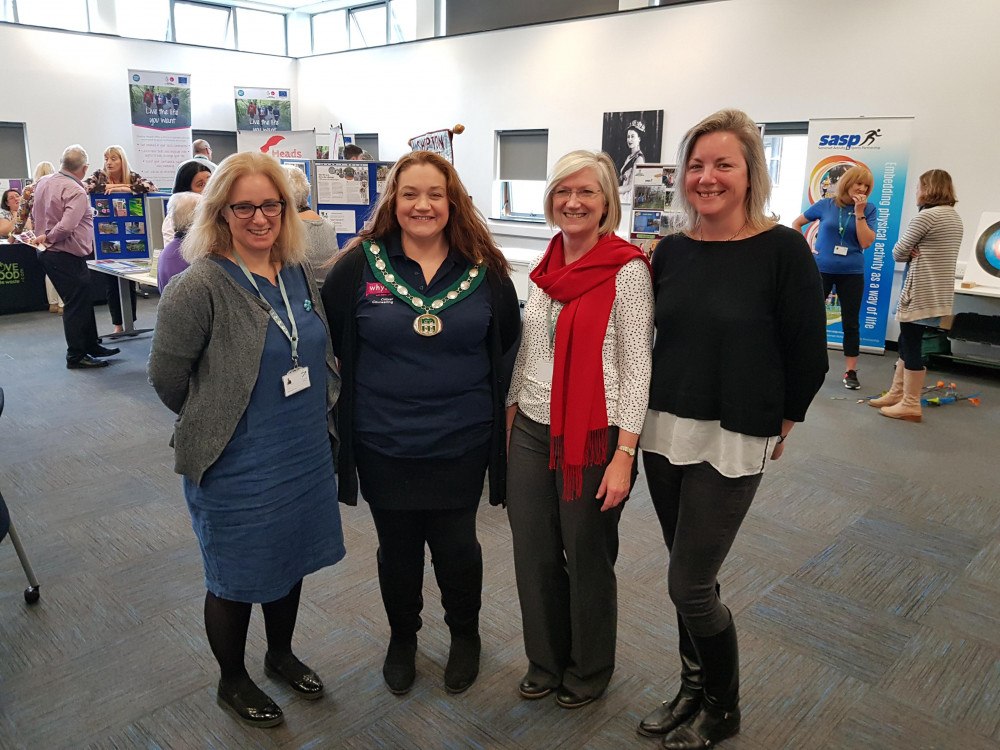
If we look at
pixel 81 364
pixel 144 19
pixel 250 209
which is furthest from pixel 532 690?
pixel 144 19

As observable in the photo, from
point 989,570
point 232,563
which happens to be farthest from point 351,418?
point 989,570

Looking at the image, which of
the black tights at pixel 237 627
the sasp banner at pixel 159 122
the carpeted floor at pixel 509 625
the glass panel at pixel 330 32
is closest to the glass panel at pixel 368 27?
the glass panel at pixel 330 32

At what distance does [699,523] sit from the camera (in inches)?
60.2

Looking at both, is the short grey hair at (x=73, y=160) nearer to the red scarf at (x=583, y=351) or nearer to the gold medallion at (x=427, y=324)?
the gold medallion at (x=427, y=324)

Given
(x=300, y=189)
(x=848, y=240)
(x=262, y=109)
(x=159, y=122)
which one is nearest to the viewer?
(x=300, y=189)

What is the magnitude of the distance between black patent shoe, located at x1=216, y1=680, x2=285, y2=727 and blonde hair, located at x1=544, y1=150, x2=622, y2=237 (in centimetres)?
138

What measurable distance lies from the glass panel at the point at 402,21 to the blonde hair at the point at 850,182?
745 cm

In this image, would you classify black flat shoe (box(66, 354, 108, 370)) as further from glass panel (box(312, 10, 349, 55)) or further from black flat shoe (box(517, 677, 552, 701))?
glass panel (box(312, 10, 349, 55))

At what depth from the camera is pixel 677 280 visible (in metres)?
1.51

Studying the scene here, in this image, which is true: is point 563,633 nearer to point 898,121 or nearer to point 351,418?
point 351,418

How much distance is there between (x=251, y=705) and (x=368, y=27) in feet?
37.4

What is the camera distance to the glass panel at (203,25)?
1078 centimetres

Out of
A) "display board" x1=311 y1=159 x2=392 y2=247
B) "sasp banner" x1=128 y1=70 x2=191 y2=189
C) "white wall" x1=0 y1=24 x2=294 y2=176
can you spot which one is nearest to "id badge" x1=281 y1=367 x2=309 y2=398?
"display board" x1=311 y1=159 x2=392 y2=247

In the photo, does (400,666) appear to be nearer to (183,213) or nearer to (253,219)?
(253,219)
